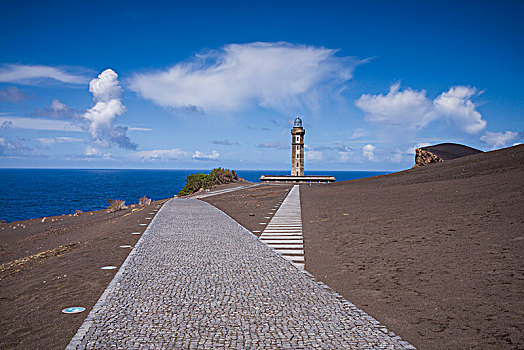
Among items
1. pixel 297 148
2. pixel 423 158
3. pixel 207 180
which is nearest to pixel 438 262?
pixel 423 158

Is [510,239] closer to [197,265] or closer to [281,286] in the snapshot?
[281,286]

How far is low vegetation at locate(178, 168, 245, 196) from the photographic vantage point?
3641cm

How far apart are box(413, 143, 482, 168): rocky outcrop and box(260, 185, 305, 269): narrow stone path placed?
18.4 m

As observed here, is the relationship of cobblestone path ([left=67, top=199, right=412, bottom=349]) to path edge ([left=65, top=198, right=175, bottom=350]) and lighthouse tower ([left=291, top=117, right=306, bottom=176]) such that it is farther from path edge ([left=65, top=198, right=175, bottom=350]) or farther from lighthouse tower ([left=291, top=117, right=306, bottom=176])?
lighthouse tower ([left=291, top=117, right=306, bottom=176])

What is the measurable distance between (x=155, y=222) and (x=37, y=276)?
5.92 meters

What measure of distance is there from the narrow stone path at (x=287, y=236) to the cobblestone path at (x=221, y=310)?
0.51 meters

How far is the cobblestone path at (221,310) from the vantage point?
373 centimetres

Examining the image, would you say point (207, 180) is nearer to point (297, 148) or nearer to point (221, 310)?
point (297, 148)

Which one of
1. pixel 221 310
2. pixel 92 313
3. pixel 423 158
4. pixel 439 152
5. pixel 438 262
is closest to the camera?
pixel 92 313

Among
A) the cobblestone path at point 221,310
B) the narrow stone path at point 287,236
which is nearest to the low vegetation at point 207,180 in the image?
the narrow stone path at point 287,236

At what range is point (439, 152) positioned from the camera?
97.9 feet

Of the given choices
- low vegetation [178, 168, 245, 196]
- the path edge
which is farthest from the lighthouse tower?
the path edge

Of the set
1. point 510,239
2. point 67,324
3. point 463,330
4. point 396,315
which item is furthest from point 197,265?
point 510,239

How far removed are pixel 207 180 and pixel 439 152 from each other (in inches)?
883
